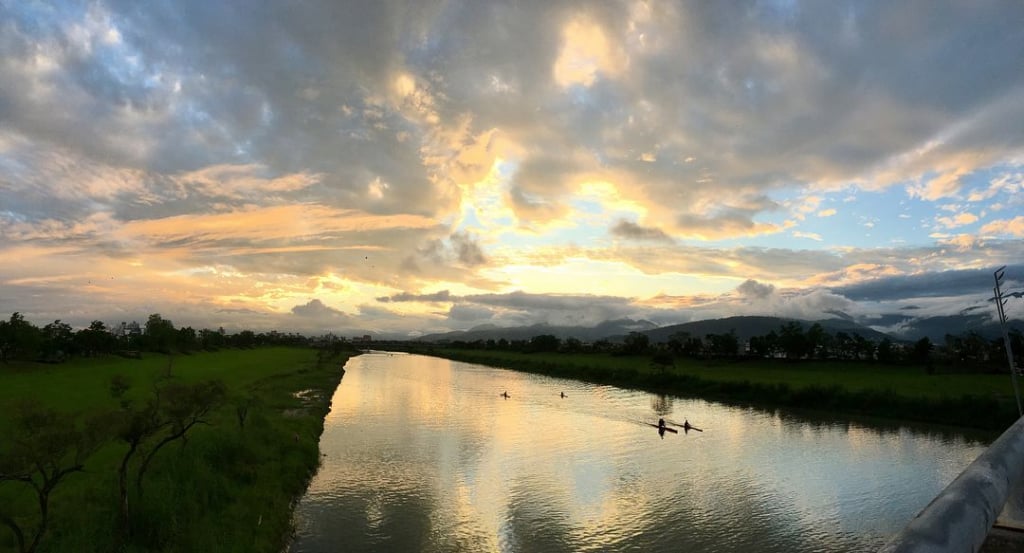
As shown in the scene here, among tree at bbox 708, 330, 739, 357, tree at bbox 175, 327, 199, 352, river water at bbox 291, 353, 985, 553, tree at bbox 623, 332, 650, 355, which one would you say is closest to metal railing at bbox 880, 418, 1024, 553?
river water at bbox 291, 353, 985, 553

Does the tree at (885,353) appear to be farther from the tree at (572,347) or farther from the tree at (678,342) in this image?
the tree at (572,347)

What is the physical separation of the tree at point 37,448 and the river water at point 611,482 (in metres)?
8.20

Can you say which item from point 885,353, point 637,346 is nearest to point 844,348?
point 885,353

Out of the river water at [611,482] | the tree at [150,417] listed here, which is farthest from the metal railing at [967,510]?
the tree at [150,417]

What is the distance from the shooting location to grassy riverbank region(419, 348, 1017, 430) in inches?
1834

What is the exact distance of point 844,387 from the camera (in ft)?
192

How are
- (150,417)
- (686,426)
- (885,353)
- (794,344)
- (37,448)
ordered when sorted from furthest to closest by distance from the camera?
(794,344) → (885,353) → (686,426) → (150,417) → (37,448)

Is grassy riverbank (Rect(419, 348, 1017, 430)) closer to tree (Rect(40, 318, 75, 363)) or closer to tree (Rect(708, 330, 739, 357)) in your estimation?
tree (Rect(708, 330, 739, 357))

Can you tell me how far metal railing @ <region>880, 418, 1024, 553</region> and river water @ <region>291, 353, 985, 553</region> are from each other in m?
19.4

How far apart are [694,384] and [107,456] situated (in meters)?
65.3

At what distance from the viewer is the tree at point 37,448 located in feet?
45.6

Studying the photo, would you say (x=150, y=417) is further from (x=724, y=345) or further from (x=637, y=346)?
(x=637, y=346)

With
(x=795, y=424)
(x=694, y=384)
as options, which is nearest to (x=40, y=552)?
(x=795, y=424)

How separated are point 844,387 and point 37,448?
211ft
